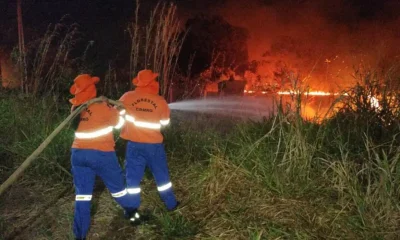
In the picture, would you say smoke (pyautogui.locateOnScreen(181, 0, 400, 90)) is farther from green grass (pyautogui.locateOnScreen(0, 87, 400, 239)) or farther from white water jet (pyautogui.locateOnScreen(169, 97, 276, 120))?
green grass (pyautogui.locateOnScreen(0, 87, 400, 239))

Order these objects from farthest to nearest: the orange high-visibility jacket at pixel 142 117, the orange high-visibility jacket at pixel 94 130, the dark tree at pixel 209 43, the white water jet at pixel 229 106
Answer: the dark tree at pixel 209 43, the white water jet at pixel 229 106, the orange high-visibility jacket at pixel 142 117, the orange high-visibility jacket at pixel 94 130

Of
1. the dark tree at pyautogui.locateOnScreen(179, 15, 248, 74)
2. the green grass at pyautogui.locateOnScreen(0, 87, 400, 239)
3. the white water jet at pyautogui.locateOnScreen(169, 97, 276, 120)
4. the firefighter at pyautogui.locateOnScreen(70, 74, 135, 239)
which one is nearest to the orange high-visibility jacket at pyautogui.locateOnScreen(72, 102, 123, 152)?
the firefighter at pyautogui.locateOnScreen(70, 74, 135, 239)

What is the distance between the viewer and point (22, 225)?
14.0ft

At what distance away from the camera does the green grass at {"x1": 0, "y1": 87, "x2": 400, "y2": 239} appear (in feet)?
12.6

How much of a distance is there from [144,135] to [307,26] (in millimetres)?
15894

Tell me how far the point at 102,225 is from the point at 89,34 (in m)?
14.9

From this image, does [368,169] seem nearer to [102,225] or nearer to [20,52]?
[102,225]

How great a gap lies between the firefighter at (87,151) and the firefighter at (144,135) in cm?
40

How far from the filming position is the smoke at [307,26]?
1584 centimetres

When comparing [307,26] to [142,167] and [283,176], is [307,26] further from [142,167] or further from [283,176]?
[142,167]

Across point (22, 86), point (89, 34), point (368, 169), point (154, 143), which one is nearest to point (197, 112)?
point (22, 86)

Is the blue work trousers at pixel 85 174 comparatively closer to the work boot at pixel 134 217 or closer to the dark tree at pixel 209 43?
the work boot at pixel 134 217

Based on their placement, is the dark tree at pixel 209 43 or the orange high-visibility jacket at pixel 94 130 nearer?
the orange high-visibility jacket at pixel 94 130

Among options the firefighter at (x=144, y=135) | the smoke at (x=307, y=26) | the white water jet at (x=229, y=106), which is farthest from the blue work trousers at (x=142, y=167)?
the smoke at (x=307, y=26)
